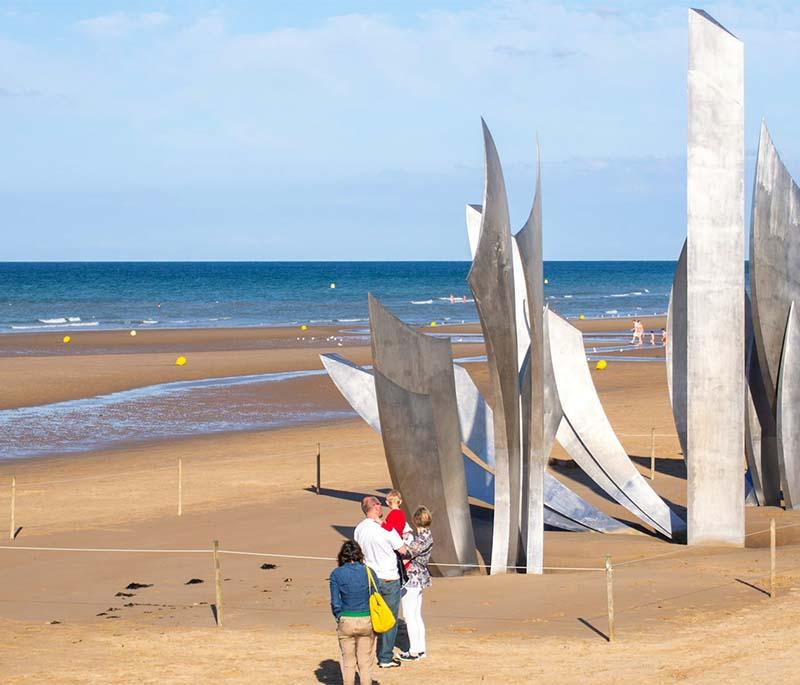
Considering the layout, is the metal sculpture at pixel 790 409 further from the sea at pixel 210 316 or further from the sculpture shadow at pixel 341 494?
the sea at pixel 210 316

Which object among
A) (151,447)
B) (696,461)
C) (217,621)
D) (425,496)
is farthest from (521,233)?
(151,447)

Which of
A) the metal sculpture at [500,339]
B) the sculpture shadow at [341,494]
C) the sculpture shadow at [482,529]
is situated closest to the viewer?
→ the metal sculpture at [500,339]

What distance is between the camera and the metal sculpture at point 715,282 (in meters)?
13.7

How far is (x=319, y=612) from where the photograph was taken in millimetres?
11281

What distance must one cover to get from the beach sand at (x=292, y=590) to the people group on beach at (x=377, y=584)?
0.27m

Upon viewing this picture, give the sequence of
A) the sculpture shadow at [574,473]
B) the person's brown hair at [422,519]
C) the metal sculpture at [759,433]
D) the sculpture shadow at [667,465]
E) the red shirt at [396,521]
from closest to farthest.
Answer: the person's brown hair at [422,519] → the red shirt at [396,521] → the metal sculpture at [759,433] → the sculpture shadow at [574,473] → the sculpture shadow at [667,465]

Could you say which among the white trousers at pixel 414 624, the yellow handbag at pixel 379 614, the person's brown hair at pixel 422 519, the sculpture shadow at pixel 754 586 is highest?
the person's brown hair at pixel 422 519

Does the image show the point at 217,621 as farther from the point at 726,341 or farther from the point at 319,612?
the point at 726,341

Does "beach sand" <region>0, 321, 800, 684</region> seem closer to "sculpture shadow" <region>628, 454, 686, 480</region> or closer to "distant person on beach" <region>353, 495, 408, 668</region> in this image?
"sculpture shadow" <region>628, 454, 686, 480</region>

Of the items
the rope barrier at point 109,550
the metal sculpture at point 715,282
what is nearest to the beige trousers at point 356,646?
the rope barrier at point 109,550

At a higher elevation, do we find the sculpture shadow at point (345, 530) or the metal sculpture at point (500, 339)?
the metal sculpture at point (500, 339)

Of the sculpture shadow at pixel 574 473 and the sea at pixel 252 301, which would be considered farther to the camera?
the sea at pixel 252 301

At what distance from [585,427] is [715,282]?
7.97 feet

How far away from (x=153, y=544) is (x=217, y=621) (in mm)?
4022
